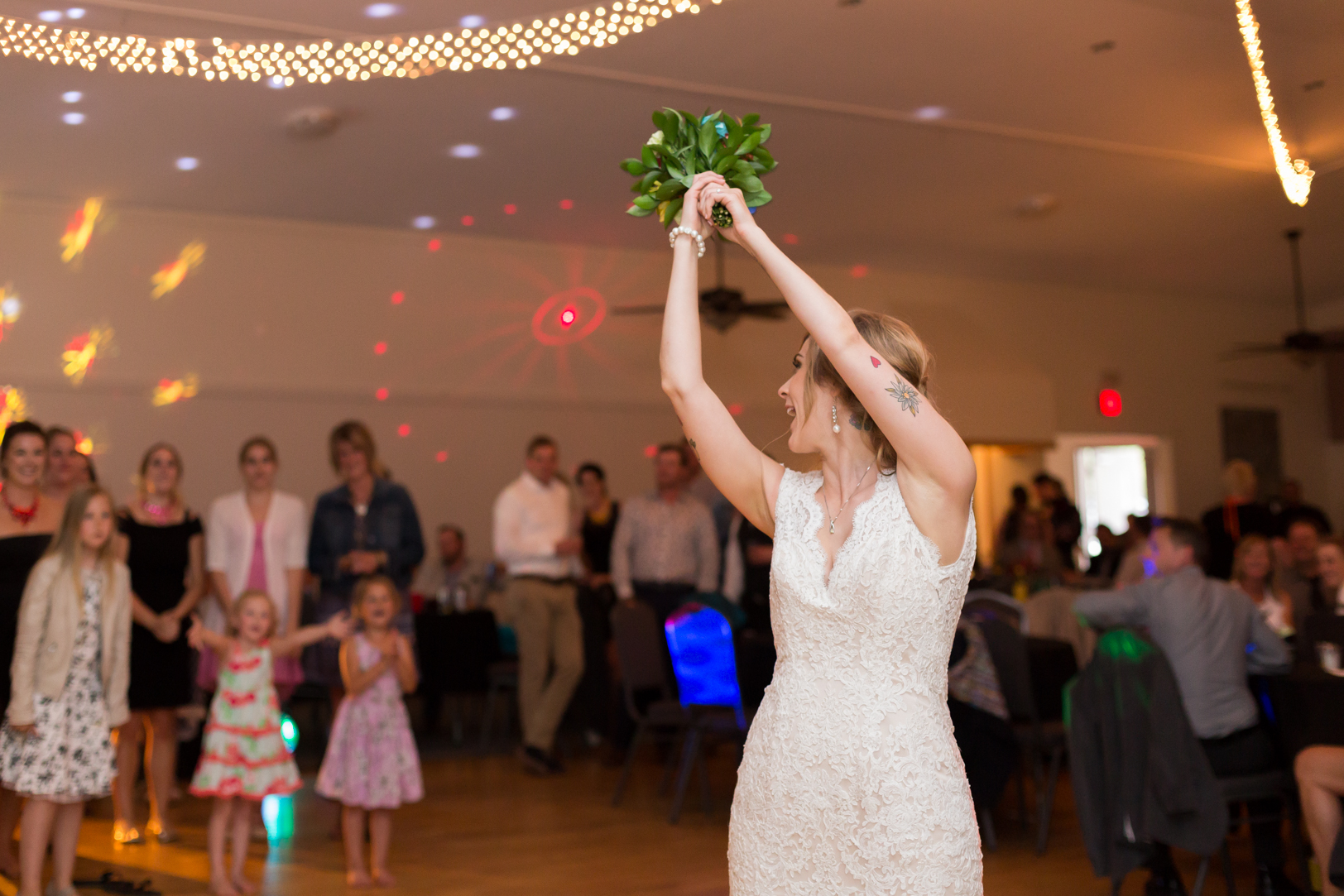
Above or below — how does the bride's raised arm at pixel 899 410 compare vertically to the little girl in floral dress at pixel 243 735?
above

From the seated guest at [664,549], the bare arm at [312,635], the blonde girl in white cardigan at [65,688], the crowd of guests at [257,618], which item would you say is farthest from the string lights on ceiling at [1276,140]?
the blonde girl in white cardigan at [65,688]

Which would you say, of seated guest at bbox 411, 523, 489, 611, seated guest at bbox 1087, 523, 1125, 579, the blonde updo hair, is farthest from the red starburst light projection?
the blonde updo hair

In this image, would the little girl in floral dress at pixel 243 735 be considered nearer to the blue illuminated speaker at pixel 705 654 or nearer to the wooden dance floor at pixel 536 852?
the wooden dance floor at pixel 536 852

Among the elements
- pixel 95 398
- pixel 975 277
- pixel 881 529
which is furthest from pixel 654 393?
pixel 881 529

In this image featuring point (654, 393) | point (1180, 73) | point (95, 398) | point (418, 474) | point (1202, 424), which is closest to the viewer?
point (1180, 73)

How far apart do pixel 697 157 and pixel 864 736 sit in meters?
0.82

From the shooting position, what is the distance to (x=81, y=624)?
3.82 metres

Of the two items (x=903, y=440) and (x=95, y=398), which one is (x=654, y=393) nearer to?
(x=95, y=398)

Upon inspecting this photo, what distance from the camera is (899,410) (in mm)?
1451

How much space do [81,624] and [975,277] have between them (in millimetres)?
8335

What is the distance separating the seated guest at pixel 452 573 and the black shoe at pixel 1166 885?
16.2 ft

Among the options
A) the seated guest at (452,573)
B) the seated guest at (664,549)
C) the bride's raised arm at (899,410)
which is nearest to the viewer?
the bride's raised arm at (899,410)

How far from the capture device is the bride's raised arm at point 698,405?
5.19 ft

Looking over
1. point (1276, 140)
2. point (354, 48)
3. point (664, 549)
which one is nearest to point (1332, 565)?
point (1276, 140)
